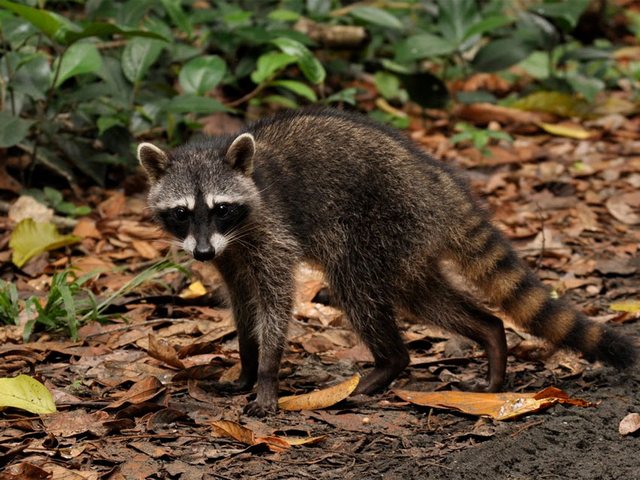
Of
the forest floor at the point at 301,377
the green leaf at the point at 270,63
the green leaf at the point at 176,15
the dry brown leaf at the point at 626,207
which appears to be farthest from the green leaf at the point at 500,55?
the green leaf at the point at 176,15

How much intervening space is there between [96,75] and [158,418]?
4344 mm

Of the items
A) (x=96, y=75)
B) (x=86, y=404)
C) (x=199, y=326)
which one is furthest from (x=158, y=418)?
(x=96, y=75)

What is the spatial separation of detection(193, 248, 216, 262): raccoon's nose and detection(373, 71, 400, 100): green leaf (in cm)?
543

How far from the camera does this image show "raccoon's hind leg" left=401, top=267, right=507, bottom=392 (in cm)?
571

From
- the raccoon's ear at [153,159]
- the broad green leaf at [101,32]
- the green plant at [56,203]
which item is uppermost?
the broad green leaf at [101,32]

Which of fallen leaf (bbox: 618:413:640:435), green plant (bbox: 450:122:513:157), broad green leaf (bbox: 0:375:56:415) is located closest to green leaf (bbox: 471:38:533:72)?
green plant (bbox: 450:122:513:157)

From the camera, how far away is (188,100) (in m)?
7.75

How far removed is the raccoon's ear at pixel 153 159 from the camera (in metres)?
5.53

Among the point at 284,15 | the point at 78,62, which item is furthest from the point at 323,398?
the point at 284,15

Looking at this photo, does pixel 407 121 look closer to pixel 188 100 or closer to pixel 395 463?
pixel 188 100

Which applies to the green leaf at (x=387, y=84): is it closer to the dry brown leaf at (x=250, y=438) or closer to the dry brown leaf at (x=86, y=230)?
the dry brown leaf at (x=86, y=230)

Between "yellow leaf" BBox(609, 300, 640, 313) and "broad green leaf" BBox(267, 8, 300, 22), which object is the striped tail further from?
"broad green leaf" BBox(267, 8, 300, 22)

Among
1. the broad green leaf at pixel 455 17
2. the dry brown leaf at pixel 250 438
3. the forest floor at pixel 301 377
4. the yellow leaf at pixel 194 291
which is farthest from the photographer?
the broad green leaf at pixel 455 17

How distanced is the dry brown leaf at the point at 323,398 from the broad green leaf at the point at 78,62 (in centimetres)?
337
